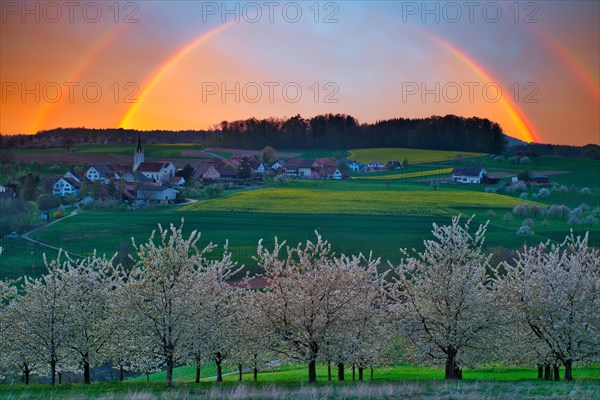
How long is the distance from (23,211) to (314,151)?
316 ft

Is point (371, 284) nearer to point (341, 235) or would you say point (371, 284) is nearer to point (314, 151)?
point (341, 235)

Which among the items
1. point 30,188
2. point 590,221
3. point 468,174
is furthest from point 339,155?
point 30,188

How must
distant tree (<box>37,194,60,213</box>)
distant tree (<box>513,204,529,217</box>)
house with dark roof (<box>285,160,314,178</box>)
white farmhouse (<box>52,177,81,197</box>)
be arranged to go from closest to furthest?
distant tree (<box>513,204,529,217</box>)
distant tree (<box>37,194,60,213</box>)
white farmhouse (<box>52,177,81,197</box>)
house with dark roof (<box>285,160,314,178</box>)

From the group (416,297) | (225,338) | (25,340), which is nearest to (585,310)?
(416,297)

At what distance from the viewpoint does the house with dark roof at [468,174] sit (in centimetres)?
16175

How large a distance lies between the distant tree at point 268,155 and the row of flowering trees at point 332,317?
127 metres

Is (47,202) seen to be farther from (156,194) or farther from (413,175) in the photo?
(413,175)

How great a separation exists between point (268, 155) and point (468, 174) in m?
56.7

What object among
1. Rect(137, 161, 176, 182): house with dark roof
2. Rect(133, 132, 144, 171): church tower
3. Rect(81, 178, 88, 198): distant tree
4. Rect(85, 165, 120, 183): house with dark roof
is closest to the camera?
Rect(81, 178, 88, 198): distant tree

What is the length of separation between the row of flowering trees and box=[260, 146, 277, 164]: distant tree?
418ft

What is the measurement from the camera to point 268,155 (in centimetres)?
17838

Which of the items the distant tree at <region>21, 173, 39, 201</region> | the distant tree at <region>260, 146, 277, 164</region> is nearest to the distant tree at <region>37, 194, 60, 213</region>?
the distant tree at <region>21, 173, 39, 201</region>

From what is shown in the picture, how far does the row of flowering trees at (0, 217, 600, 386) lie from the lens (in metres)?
41.1

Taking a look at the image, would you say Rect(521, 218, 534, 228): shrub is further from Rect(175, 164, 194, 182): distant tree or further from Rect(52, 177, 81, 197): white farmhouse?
Rect(52, 177, 81, 197): white farmhouse
